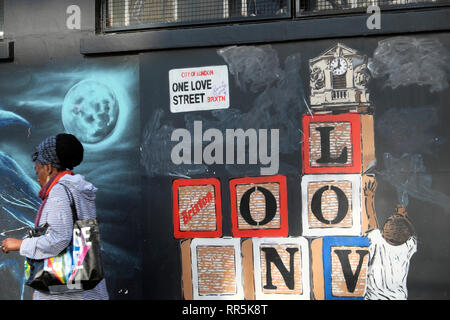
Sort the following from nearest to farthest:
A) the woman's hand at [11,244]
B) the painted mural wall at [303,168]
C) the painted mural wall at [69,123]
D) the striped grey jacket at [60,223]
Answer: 1. the striped grey jacket at [60,223]
2. the woman's hand at [11,244]
3. the painted mural wall at [303,168]
4. the painted mural wall at [69,123]

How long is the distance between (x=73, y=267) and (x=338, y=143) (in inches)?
104

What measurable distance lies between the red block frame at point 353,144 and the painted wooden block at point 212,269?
0.94 metres

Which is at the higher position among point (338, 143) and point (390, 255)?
point (338, 143)

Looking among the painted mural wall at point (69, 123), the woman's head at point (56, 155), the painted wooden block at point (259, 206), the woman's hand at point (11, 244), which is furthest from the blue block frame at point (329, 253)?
the woman's hand at point (11, 244)

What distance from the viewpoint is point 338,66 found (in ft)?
17.1

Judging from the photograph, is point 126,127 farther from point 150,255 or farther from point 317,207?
point 317,207

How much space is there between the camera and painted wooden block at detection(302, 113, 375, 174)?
16.8 ft

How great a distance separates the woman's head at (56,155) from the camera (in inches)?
141

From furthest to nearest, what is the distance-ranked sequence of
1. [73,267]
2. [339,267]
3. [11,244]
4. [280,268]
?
[280,268] → [339,267] → [11,244] → [73,267]

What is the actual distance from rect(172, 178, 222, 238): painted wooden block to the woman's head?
1.89m

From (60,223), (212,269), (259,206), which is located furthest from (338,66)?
(60,223)

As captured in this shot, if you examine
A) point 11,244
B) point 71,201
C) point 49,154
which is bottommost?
point 11,244

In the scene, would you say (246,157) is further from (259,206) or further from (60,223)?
(60,223)

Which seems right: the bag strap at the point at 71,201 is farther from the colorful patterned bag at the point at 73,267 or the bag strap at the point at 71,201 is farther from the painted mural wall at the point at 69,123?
the painted mural wall at the point at 69,123
